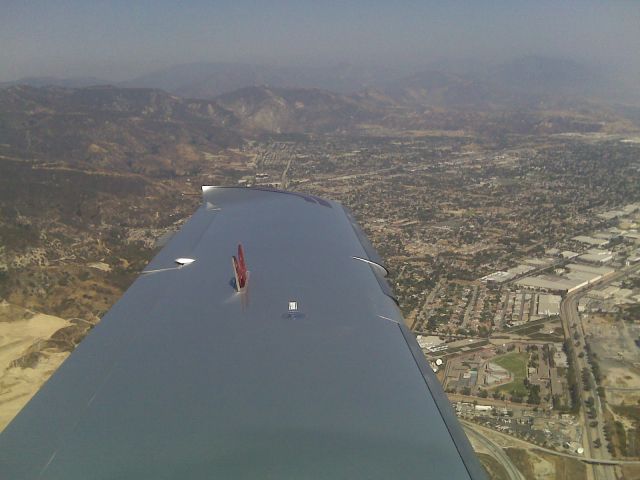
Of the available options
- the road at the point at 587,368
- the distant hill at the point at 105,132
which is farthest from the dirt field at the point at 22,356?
the distant hill at the point at 105,132

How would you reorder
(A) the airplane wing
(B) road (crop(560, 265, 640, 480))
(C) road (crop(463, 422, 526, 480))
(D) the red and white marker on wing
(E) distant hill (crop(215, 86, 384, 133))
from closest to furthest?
(A) the airplane wing
(D) the red and white marker on wing
(C) road (crop(463, 422, 526, 480))
(B) road (crop(560, 265, 640, 480))
(E) distant hill (crop(215, 86, 384, 133))

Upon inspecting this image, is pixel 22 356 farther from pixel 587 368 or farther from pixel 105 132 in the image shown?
pixel 105 132

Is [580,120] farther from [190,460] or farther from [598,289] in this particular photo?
[190,460]

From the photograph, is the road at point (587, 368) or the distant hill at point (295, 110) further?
the distant hill at point (295, 110)

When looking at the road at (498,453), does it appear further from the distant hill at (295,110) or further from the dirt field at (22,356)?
the distant hill at (295,110)

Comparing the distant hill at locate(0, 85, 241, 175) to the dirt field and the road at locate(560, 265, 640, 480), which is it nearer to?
the dirt field

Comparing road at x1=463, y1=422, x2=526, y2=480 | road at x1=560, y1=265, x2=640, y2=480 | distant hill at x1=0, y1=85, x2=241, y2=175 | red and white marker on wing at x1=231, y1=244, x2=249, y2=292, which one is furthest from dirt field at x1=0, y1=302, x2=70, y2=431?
distant hill at x1=0, y1=85, x2=241, y2=175

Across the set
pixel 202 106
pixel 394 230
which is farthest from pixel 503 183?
pixel 202 106

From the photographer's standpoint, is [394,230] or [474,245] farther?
[394,230]
